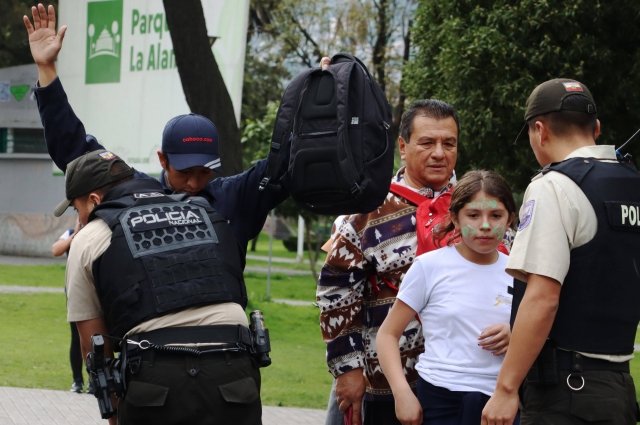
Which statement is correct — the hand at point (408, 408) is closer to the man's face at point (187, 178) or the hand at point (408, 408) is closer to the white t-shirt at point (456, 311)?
the white t-shirt at point (456, 311)

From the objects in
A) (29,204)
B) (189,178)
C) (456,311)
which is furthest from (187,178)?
(29,204)

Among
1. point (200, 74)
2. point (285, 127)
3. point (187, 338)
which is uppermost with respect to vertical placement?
point (285, 127)

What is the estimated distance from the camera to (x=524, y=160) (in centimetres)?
1566

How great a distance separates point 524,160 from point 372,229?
10872 mm

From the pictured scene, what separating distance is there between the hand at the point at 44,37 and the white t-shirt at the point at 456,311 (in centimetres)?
189

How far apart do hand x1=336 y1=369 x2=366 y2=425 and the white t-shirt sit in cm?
37

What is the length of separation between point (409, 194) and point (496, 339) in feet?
2.80

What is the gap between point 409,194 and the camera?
16.9 feet

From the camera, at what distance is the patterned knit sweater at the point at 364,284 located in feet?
16.5

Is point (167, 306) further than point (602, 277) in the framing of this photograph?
Yes

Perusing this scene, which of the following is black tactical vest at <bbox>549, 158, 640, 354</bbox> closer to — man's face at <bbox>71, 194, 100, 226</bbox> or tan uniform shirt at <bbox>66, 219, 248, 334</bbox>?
tan uniform shirt at <bbox>66, 219, 248, 334</bbox>

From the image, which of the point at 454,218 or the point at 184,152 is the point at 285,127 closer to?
the point at 184,152

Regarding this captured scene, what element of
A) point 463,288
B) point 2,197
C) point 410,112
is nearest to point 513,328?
point 463,288

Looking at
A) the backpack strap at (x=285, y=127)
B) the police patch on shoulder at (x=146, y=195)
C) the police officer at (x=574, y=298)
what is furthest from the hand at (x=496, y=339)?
the police patch on shoulder at (x=146, y=195)
